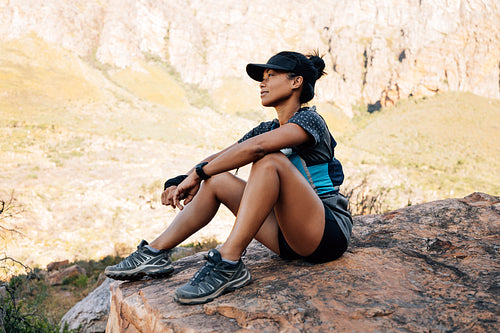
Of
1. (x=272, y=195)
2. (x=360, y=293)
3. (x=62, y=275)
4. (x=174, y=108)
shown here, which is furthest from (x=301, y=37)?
(x=360, y=293)

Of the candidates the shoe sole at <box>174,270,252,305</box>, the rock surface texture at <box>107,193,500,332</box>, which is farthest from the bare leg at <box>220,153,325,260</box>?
the rock surface texture at <box>107,193,500,332</box>

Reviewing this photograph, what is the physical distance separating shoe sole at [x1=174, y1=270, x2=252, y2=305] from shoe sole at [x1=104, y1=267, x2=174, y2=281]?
21.7 inches

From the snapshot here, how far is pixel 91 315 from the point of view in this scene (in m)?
4.05

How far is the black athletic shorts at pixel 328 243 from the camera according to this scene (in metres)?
2.11

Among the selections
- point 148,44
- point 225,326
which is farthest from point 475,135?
point 148,44

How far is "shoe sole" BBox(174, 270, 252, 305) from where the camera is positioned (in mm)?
1868

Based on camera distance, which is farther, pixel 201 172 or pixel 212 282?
pixel 201 172

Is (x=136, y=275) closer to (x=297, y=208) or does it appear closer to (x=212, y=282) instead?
(x=212, y=282)

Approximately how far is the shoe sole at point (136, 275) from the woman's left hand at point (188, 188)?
1.55ft

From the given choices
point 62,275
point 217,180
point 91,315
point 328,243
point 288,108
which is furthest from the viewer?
point 62,275

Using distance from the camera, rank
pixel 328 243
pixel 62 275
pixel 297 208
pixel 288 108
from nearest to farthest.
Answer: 1. pixel 297 208
2. pixel 328 243
3. pixel 288 108
4. pixel 62 275

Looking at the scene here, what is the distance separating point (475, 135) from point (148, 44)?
50.7 m

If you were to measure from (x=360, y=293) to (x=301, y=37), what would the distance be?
78.7m

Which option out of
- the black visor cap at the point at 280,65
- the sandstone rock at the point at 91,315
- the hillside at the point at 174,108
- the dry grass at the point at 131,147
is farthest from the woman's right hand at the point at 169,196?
the dry grass at the point at 131,147
